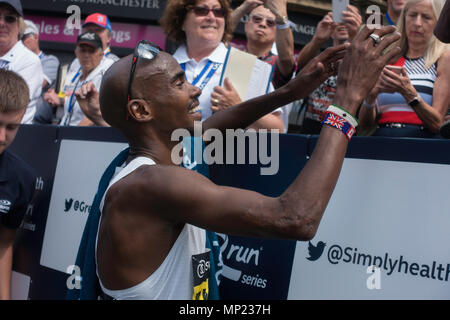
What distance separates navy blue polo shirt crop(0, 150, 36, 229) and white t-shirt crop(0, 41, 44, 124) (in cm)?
153

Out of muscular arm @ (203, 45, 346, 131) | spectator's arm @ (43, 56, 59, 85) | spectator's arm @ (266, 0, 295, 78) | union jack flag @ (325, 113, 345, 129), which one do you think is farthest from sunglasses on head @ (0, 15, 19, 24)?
union jack flag @ (325, 113, 345, 129)

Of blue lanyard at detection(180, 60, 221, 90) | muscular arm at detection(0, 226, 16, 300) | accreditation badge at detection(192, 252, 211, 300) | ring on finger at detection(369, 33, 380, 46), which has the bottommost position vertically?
muscular arm at detection(0, 226, 16, 300)

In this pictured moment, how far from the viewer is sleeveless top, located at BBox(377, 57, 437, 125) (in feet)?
9.82

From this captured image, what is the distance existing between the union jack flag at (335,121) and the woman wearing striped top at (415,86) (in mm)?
1146

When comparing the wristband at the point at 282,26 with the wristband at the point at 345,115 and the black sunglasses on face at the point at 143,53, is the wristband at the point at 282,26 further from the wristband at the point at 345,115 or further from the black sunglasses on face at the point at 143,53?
the wristband at the point at 345,115

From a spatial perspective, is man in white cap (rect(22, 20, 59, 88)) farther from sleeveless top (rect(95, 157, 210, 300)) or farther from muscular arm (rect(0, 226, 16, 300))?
sleeveless top (rect(95, 157, 210, 300))

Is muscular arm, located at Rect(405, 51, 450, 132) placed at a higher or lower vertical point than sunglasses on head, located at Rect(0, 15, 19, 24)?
lower

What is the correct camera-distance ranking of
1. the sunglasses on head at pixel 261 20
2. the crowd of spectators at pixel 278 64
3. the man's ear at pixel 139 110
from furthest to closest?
the sunglasses on head at pixel 261 20 → the crowd of spectators at pixel 278 64 → the man's ear at pixel 139 110

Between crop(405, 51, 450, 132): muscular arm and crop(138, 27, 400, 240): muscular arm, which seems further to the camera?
crop(405, 51, 450, 132): muscular arm

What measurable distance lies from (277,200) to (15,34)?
4467 mm

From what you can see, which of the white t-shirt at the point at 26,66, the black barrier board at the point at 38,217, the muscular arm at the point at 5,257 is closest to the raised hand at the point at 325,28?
the black barrier board at the point at 38,217

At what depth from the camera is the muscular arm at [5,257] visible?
3695mm

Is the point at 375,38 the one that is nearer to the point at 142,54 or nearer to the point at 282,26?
the point at 142,54

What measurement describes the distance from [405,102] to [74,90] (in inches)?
128
